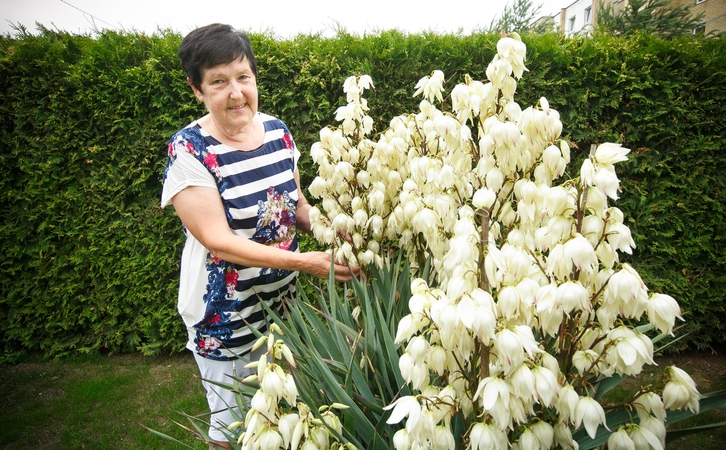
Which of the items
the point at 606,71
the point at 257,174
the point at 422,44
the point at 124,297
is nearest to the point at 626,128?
the point at 606,71

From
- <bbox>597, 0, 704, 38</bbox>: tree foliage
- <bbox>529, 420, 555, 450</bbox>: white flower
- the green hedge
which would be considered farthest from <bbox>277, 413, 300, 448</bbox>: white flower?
<bbox>597, 0, 704, 38</bbox>: tree foliage

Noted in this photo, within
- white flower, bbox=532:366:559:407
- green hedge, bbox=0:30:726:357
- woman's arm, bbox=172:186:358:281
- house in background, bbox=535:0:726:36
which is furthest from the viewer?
house in background, bbox=535:0:726:36

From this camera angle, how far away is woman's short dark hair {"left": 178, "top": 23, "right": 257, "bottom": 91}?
167cm

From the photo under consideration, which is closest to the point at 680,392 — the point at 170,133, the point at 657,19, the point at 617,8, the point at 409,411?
the point at 409,411

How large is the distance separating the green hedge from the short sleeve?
1.96 metres

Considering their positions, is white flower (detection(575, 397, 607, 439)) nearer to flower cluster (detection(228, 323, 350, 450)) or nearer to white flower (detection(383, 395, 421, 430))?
white flower (detection(383, 395, 421, 430))

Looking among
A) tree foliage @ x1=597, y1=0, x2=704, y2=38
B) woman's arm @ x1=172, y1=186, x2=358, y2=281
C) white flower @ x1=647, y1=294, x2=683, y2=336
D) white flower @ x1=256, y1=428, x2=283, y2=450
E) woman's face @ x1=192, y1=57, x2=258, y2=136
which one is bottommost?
white flower @ x1=256, y1=428, x2=283, y2=450

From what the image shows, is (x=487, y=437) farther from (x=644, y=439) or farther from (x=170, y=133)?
(x=170, y=133)

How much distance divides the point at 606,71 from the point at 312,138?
2.34m

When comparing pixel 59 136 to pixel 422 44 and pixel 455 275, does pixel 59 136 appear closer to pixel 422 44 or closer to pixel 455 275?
pixel 422 44

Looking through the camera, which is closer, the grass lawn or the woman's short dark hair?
the woman's short dark hair

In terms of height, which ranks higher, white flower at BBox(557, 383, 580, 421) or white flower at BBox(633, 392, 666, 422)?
white flower at BBox(557, 383, 580, 421)

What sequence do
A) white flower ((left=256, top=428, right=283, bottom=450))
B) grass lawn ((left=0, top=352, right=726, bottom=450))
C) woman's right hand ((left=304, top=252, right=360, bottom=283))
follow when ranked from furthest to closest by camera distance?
grass lawn ((left=0, top=352, right=726, bottom=450))
woman's right hand ((left=304, top=252, right=360, bottom=283))
white flower ((left=256, top=428, right=283, bottom=450))

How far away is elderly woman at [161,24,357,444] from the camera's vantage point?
1679mm
